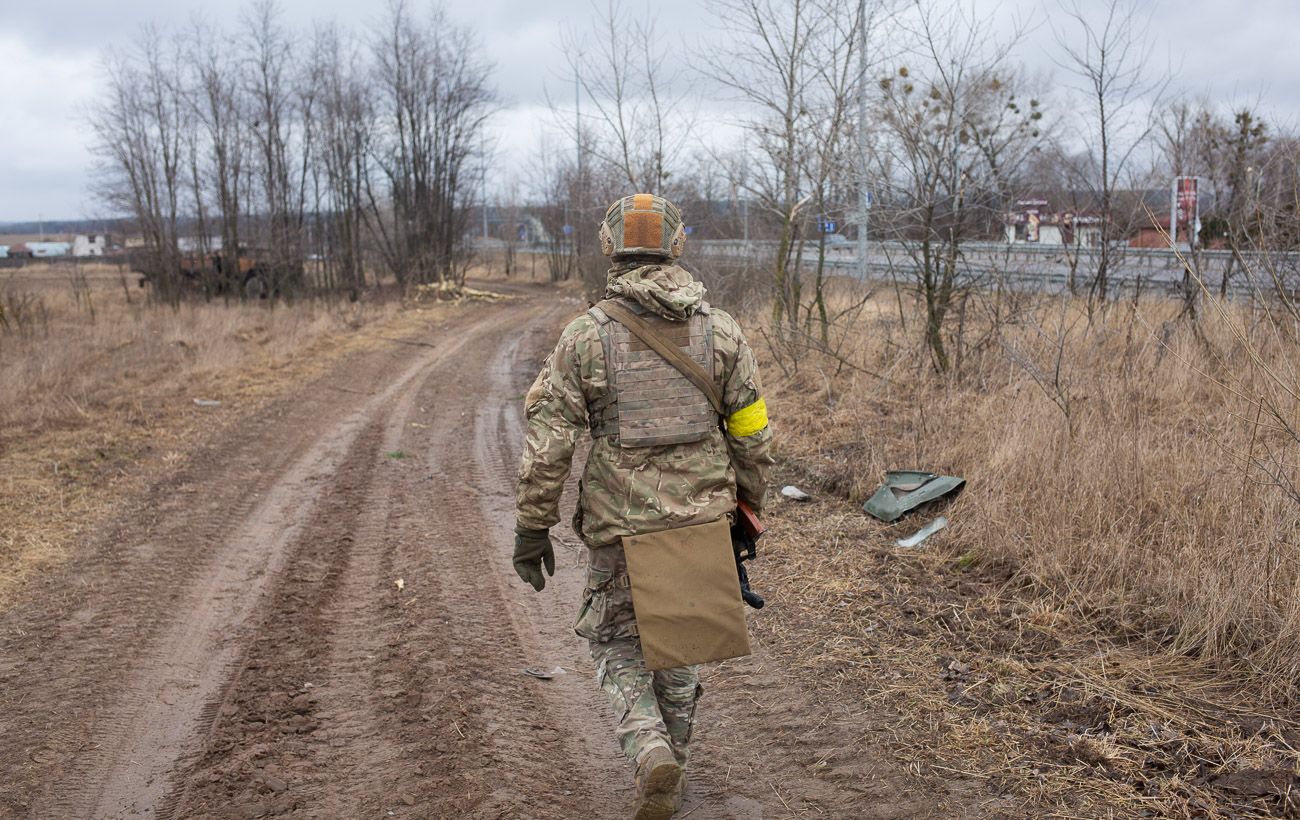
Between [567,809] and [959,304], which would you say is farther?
[959,304]

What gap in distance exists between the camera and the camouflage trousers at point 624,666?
125 inches

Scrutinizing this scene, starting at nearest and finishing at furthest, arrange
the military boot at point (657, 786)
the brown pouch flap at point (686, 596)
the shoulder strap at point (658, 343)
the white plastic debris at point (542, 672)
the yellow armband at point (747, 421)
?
the military boot at point (657, 786), the brown pouch flap at point (686, 596), the shoulder strap at point (658, 343), the yellow armband at point (747, 421), the white plastic debris at point (542, 672)

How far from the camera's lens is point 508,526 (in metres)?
6.82

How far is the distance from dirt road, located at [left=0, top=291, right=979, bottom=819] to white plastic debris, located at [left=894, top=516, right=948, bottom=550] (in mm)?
1540

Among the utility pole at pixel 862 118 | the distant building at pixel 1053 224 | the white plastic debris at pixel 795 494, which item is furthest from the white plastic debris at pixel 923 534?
the distant building at pixel 1053 224

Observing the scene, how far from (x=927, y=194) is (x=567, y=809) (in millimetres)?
6219

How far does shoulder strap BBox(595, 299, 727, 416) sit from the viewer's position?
10.3ft

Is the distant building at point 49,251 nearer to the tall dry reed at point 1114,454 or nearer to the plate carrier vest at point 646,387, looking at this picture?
the tall dry reed at point 1114,454

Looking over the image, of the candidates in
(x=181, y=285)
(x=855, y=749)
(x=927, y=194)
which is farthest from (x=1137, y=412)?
(x=181, y=285)

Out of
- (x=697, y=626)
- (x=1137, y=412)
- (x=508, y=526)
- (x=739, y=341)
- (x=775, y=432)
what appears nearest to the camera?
(x=697, y=626)

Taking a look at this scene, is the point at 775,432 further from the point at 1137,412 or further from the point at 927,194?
the point at 1137,412

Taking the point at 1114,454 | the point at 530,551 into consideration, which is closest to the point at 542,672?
the point at 530,551

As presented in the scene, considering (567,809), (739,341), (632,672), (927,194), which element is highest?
(927,194)

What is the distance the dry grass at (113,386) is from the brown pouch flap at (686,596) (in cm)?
431
